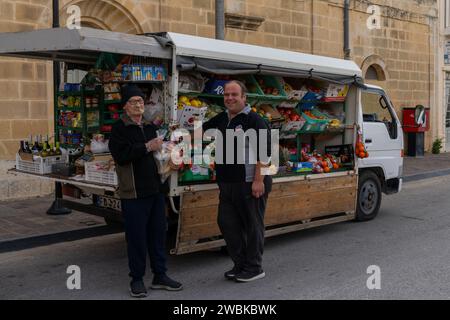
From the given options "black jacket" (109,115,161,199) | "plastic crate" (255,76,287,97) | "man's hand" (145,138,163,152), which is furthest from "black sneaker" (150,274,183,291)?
"plastic crate" (255,76,287,97)

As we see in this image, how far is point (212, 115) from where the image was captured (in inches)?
249

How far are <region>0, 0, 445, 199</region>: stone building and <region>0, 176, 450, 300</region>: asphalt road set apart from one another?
3754 mm

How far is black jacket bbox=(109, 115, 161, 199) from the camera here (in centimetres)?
479

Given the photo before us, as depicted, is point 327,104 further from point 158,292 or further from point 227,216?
point 158,292

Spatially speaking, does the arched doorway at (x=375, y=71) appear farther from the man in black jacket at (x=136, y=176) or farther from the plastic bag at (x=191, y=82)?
the man in black jacket at (x=136, y=176)

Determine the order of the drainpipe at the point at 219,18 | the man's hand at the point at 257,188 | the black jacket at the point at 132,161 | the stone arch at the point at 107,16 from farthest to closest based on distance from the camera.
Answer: the stone arch at the point at 107,16, the drainpipe at the point at 219,18, the man's hand at the point at 257,188, the black jacket at the point at 132,161

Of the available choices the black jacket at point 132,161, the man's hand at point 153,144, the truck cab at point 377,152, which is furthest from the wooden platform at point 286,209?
the man's hand at point 153,144

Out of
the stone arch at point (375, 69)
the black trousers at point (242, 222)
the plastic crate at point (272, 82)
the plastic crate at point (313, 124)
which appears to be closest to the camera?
the black trousers at point (242, 222)

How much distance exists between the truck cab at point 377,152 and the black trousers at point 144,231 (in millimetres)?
3969

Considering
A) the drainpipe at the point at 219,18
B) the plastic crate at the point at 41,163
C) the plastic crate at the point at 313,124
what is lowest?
the plastic crate at the point at 41,163

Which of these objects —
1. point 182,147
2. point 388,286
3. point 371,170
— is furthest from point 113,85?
point 371,170

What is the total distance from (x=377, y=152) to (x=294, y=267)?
324 centimetres

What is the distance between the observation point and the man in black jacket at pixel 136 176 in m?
4.82
